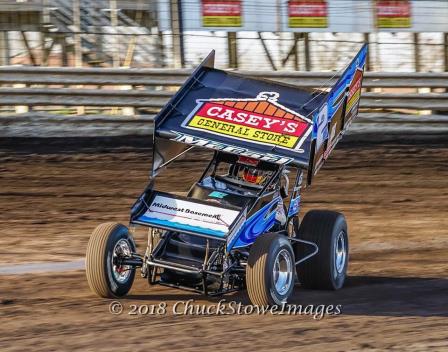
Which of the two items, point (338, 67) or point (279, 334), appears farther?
point (338, 67)

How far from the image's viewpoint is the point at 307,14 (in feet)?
51.0

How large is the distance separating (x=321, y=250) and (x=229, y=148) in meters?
1.25

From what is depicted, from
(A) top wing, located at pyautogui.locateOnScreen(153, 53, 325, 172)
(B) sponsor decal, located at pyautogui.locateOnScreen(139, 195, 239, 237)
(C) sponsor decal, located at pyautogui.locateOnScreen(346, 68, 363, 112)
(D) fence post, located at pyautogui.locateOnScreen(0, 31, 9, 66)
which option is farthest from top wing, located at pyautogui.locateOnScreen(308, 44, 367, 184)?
(D) fence post, located at pyautogui.locateOnScreen(0, 31, 9, 66)

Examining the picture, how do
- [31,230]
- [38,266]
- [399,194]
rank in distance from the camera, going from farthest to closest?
[399,194], [31,230], [38,266]

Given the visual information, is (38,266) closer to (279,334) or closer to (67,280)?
(67,280)

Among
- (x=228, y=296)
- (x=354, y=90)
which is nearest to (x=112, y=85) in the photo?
(x=354, y=90)

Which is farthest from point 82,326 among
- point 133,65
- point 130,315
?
point 133,65

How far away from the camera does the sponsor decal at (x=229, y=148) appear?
26.5 feet

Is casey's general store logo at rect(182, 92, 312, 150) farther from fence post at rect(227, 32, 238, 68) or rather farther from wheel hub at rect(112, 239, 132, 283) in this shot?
fence post at rect(227, 32, 238, 68)

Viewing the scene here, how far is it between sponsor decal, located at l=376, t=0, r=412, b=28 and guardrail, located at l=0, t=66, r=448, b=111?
2.78ft

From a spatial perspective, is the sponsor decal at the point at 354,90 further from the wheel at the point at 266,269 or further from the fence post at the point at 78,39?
the fence post at the point at 78,39

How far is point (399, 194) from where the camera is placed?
13359mm

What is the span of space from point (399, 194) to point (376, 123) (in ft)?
8.62

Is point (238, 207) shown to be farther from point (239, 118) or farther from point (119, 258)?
point (119, 258)
